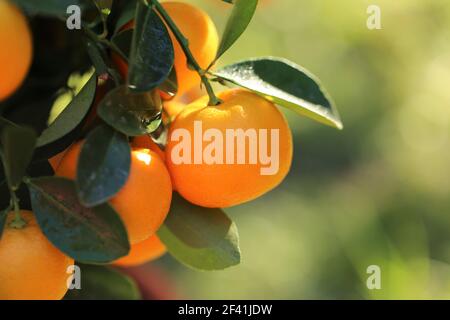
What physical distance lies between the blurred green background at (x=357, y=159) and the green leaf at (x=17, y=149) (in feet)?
2.93

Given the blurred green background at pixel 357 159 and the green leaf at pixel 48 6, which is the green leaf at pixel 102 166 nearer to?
the green leaf at pixel 48 6

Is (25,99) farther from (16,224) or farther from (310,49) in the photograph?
(310,49)

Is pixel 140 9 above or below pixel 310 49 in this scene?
above

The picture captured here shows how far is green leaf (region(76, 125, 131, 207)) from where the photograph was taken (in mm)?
485

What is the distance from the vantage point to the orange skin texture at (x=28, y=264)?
55 centimetres

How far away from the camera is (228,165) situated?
58 cm

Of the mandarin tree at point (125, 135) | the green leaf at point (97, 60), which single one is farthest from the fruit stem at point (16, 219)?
the green leaf at point (97, 60)

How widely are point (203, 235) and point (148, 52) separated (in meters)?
0.17

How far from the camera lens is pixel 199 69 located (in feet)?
1.97

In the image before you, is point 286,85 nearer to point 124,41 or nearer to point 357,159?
point 124,41

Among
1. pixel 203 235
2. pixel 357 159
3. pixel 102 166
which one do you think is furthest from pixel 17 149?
pixel 357 159

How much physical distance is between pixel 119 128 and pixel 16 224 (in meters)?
0.10

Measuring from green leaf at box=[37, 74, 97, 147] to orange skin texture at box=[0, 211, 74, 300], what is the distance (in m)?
0.06
